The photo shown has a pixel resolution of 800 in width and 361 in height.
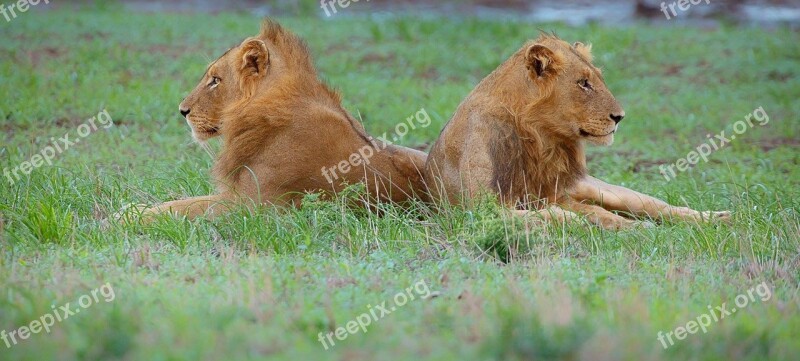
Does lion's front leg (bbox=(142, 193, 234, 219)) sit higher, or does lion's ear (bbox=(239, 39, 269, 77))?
lion's ear (bbox=(239, 39, 269, 77))

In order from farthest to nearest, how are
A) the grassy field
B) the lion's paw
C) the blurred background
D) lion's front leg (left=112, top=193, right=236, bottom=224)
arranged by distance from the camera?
the blurred background < the lion's paw < lion's front leg (left=112, top=193, right=236, bottom=224) < the grassy field

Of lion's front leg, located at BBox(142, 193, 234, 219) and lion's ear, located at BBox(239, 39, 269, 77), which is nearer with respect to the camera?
lion's front leg, located at BBox(142, 193, 234, 219)

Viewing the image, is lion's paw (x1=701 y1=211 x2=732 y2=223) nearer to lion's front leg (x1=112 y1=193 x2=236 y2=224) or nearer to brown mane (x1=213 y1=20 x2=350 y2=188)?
brown mane (x1=213 y1=20 x2=350 y2=188)

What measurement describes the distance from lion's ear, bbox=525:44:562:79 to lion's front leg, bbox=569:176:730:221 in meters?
0.74

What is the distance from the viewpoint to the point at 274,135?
6.43 meters

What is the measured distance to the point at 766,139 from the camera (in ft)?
32.5

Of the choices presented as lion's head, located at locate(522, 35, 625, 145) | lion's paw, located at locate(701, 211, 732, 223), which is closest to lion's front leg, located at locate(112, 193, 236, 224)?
lion's head, located at locate(522, 35, 625, 145)

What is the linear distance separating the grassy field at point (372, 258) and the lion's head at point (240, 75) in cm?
62

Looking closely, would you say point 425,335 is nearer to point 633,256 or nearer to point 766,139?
point 633,256

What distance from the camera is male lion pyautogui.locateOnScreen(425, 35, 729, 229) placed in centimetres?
623

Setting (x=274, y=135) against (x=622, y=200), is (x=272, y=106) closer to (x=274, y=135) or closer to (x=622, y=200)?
(x=274, y=135)

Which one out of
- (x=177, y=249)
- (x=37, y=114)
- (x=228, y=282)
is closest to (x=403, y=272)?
(x=228, y=282)

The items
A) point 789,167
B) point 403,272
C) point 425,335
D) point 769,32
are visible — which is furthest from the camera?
point 769,32

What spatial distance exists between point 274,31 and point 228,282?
7.02 ft
